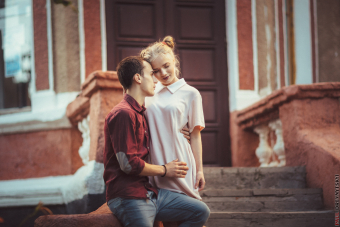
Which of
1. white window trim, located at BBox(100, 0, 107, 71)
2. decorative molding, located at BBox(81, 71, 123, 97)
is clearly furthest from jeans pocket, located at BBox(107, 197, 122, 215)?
white window trim, located at BBox(100, 0, 107, 71)

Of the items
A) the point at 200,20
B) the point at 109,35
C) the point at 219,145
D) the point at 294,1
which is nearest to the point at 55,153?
the point at 109,35

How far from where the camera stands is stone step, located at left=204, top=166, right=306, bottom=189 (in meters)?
3.77

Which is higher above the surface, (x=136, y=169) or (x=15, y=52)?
(x=15, y=52)

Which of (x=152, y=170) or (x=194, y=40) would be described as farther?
(x=194, y=40)

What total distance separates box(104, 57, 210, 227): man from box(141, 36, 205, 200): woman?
2.5 inches

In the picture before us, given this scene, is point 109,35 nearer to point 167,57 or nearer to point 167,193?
point 167,57

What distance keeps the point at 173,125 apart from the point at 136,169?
1.36ft

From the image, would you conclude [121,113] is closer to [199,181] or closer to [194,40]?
[199,181]

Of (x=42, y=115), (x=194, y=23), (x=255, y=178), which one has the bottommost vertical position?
(x=255, y=178)

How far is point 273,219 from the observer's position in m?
3.07

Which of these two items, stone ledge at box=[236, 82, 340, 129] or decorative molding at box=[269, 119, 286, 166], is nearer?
stone ledge at box=[236, 82, 340, 129]

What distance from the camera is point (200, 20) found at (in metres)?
5.90

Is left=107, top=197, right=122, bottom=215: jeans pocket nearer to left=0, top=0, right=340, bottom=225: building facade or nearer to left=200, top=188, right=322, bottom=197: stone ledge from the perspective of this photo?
left=200, top=188, right=322, bottom=197: stone ledge

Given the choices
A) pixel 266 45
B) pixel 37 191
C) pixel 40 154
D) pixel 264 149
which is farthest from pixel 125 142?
pixel 266 45
